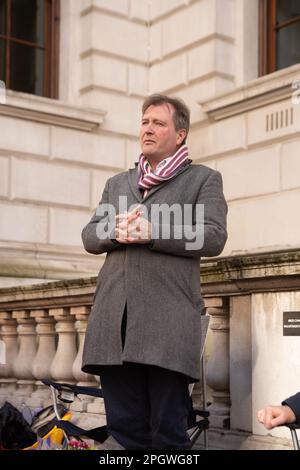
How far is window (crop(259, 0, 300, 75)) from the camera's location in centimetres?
1109

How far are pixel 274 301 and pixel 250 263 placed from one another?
21 cm

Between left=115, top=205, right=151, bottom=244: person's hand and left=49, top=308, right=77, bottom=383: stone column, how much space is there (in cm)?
284

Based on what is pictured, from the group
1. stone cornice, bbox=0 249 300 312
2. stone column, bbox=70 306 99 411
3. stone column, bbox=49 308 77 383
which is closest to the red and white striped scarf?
stone cornice, bbox=0 249 300 312

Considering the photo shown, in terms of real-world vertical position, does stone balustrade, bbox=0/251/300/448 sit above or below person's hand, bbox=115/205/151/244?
below

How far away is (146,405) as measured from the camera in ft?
10.6

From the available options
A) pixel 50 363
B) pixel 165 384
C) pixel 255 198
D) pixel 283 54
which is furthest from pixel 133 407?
pixel 283 54

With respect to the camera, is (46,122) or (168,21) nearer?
(46,122)

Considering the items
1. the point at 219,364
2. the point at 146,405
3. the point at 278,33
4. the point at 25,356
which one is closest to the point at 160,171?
the point at 146,405

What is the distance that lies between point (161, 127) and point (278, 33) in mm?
8491

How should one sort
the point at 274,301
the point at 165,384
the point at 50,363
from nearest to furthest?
the point at 165,384 → the point at 274,301 → the point at 50,363

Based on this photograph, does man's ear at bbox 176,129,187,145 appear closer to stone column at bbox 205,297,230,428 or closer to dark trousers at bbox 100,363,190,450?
Result: dark trousers at bbox 100,363,190,450
